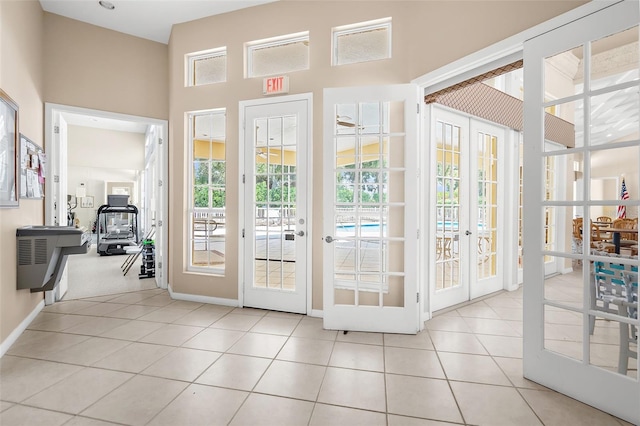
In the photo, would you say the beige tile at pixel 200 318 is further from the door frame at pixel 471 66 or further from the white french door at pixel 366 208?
the door frame at pixel 471 66

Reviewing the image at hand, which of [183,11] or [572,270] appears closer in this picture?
[183,11]

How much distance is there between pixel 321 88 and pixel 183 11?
2.00 meters

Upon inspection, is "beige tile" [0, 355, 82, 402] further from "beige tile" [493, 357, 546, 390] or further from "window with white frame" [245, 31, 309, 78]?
"window with white frame" [245, 31, 309, 78]

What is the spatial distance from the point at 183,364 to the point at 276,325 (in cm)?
102

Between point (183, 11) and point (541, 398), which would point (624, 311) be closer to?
point (541, 398)

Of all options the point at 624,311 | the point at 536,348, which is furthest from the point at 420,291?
the point at 624,311

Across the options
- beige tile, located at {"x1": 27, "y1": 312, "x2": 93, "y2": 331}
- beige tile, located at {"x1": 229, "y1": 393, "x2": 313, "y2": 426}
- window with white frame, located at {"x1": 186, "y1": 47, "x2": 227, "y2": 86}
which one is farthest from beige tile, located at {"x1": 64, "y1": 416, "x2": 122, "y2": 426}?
window with white frame, located at {"x1": 186, "y1": 47, "x2": 227, "y2": 86}

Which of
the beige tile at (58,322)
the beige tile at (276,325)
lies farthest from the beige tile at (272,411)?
the beige tile at (58,322)

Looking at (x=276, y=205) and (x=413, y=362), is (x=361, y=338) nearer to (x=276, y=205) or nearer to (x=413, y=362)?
(x=413, y=362)

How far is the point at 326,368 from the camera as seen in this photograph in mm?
2391

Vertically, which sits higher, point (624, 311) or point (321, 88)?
point (321, 88)

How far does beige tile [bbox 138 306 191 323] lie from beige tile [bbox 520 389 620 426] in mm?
3222

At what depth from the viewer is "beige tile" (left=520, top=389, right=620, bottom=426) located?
5.90 feet

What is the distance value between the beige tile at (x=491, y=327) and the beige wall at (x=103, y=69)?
4712 millimetres
